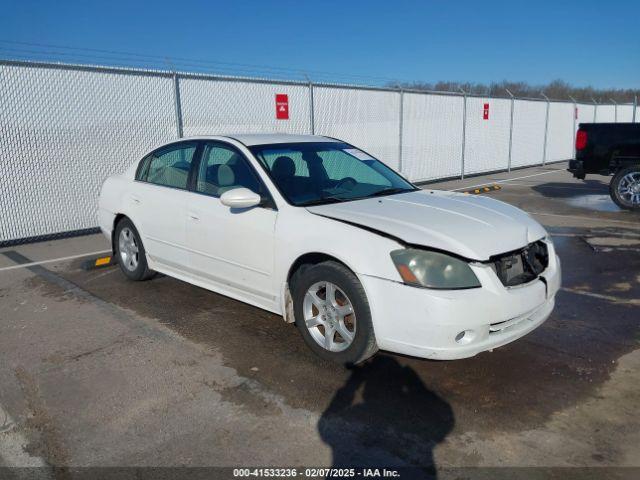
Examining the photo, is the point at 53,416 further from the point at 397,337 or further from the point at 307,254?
the point at 397,337

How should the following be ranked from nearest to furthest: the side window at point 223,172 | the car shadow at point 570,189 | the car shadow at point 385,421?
the car shadow at point 385,421, the side window at point 223,172, the car shadow at point 570,189

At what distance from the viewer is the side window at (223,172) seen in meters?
4.45

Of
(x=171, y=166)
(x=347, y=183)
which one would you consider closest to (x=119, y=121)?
(x=171, y=166)

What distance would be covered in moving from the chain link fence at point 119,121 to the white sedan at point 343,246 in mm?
3898

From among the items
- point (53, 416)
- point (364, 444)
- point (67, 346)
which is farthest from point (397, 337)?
point (67, 346)

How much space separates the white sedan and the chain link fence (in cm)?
390

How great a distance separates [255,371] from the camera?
3.79 metres

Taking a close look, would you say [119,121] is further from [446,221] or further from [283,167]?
[446,221]

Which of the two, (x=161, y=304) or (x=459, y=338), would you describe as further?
(x=161, y=304)

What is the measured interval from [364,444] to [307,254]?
1.41 meters

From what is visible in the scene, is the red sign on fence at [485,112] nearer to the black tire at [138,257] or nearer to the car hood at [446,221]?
the car hood at [446,221]

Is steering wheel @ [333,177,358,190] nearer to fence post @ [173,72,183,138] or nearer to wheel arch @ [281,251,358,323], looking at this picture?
wheel arch @ [281,251,358,323]

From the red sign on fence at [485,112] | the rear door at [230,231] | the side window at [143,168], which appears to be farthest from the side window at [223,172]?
the red sign on fence at [485,112]

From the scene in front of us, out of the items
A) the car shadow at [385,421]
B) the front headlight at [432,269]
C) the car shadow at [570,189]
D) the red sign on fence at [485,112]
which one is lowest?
the car shadow at [570,189]
